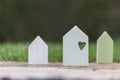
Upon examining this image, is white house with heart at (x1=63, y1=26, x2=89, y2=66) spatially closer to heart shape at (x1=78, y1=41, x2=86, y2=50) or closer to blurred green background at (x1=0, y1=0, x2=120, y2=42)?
heart shape at (x1=78, y1=41, x2=86, y2=50)

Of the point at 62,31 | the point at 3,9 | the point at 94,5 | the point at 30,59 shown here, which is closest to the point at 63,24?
the point at 62,31

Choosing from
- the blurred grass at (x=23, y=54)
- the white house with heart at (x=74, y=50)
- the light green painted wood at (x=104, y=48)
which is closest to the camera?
the white house with heart at (x=74, y=50)

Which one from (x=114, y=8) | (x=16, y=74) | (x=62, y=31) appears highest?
(x=114, y=8)

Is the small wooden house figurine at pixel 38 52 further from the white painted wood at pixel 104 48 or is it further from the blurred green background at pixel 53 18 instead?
the blurred green background at pixel 53 18

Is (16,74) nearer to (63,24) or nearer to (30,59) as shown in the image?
(30,59)

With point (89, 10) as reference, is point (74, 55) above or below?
below

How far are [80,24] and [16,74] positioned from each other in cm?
570

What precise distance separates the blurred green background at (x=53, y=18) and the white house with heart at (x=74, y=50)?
5.13m

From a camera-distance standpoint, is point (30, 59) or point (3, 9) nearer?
point (30, 59)

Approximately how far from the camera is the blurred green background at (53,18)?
6801 mm

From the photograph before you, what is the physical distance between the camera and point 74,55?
148 centimetres

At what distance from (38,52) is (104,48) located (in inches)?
11.4

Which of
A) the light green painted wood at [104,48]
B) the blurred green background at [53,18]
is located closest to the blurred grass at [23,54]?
the light green painted wood at [104,48]

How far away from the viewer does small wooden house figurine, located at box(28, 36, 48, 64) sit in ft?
4.96
